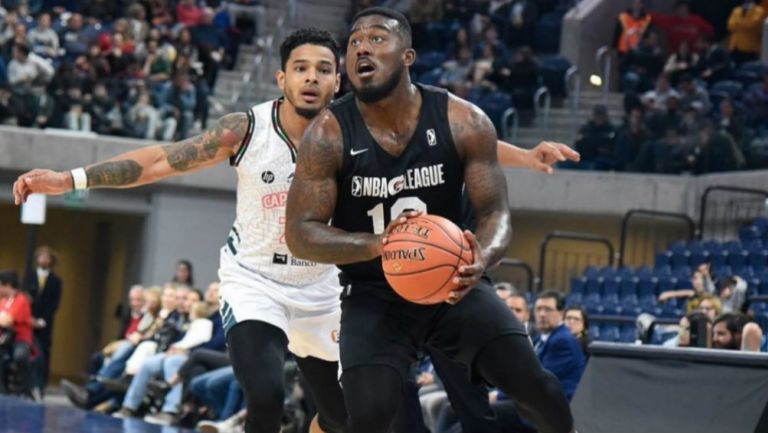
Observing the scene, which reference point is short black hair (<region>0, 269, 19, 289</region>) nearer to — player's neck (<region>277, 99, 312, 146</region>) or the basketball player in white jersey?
the basketball player in white jersey

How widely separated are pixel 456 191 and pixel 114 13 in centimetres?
1859

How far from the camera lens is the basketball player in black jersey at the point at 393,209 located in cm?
577

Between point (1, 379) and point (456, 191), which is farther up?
point (456, 191)

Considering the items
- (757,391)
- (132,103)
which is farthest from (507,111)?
(757,391)

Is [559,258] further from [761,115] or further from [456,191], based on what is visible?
[456,191]

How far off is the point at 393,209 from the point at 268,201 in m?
1.29

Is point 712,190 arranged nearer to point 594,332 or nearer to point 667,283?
point 667,283

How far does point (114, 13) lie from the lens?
23812 millimetres

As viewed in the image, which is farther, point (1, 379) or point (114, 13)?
point (114, 13)

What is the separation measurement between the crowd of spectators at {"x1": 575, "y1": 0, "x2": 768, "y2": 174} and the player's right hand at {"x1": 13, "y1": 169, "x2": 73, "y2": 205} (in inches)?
473

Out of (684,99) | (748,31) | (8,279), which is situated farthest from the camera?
(748,31)

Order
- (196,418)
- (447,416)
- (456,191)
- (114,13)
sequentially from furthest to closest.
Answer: (114,13) < (196,418) < (447,416) < (456,191)

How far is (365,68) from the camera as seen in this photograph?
5.86m

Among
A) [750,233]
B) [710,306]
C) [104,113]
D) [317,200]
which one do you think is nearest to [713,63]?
[750,233]
